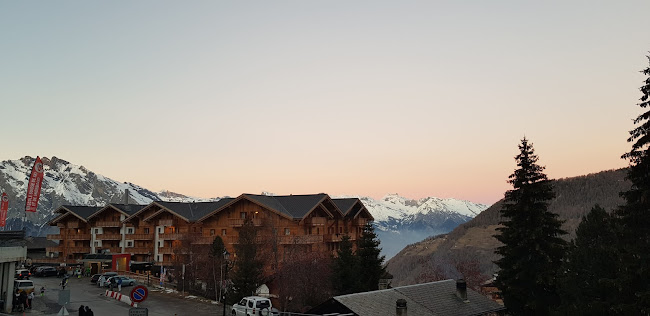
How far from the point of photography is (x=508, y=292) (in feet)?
126

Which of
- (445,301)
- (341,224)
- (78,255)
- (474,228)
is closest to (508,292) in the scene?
(445,301)

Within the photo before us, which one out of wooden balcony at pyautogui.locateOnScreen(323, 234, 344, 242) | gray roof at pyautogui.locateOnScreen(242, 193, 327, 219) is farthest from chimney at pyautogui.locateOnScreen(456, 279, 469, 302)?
wooden balcony at pyautogui.locateOnScreen(323, 234, 344, 242)

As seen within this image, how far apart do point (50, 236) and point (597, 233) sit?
95.3m

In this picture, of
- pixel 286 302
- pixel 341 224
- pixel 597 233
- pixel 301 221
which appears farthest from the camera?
pixel 341 224

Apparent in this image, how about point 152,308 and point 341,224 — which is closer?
point 152,308

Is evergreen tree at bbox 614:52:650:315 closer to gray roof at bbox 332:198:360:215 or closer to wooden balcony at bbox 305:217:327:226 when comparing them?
wooden balcony at bbox 305:217:327:226

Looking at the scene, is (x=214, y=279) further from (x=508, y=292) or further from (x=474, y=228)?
(x=474, y=228)

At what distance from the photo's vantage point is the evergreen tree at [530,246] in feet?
122

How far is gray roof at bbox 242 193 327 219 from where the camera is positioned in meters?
72.7

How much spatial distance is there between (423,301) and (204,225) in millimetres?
49383

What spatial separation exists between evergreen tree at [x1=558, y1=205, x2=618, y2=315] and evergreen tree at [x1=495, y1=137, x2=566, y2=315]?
2.16 meters

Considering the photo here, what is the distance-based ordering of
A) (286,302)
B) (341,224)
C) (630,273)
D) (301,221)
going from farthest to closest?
1. (341,224)
2. (301,221)
3. (286,302)
4. (630,273)

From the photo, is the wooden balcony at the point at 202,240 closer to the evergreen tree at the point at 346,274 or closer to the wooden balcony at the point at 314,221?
the wooden balcony at the point at 314,221

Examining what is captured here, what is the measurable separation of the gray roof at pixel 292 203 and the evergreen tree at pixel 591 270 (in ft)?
139
